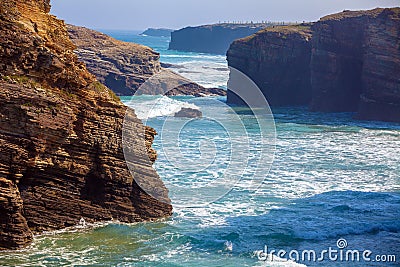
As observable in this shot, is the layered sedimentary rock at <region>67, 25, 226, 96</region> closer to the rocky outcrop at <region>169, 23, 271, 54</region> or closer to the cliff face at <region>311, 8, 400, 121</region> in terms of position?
the cliff face at <region>311, 8, 400, 121</region>

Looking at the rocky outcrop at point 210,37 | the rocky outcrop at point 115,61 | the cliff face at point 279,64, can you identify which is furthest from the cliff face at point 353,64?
the rocky outcrop at point 210,37

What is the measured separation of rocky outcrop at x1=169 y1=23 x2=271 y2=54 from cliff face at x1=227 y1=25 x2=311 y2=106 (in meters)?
116

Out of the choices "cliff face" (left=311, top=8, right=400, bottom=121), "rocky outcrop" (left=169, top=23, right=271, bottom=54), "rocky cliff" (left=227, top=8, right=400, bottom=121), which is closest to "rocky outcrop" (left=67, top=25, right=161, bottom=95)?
"rocky cliff" (left=227, top=8, right=400, bottom=121)

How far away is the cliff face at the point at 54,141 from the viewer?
63.0ft

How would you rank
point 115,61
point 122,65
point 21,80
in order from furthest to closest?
point 115,61, point 122,65, point 21,80

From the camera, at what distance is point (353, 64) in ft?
217

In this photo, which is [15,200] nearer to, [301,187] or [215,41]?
[301,187]

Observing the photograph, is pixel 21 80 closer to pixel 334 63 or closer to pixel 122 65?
pixel 334 63

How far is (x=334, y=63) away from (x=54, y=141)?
48859mm

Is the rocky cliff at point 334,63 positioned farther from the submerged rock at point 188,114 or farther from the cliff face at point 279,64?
the submerged rock at point 188,114

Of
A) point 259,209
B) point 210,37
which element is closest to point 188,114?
point 259,209

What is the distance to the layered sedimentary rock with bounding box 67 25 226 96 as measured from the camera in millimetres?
78250

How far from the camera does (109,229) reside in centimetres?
2158

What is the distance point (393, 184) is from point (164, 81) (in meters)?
54.3
